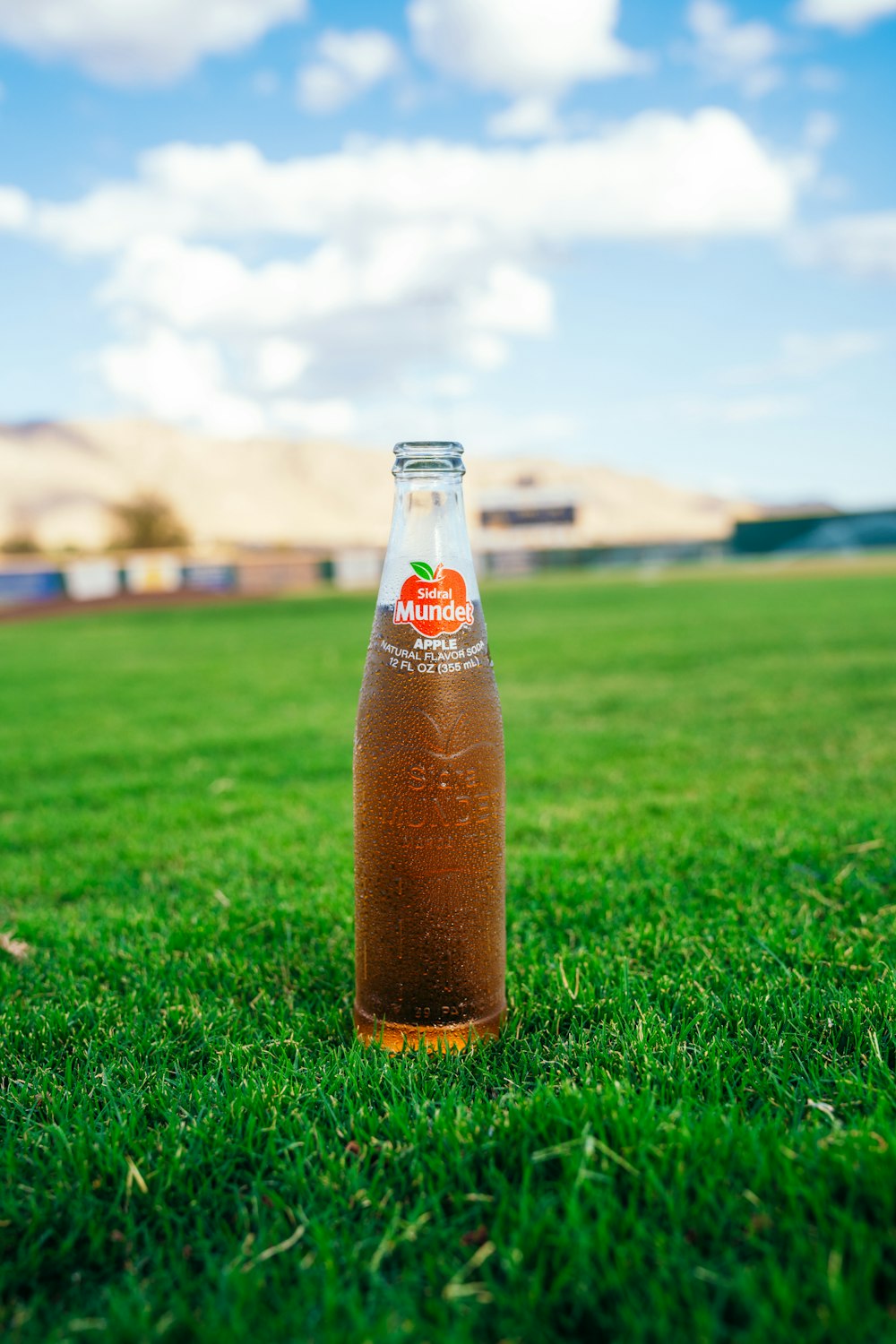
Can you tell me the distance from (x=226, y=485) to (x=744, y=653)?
470ft

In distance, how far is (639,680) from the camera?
33.0ft

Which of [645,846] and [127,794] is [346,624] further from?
[645,846]

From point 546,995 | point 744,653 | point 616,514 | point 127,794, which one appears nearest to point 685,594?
point 744,653

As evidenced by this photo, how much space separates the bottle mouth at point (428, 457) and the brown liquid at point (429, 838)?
0.32m

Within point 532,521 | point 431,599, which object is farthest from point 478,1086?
point 532,521

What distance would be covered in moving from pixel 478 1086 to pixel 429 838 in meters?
0.52

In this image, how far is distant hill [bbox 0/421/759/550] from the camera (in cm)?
12631

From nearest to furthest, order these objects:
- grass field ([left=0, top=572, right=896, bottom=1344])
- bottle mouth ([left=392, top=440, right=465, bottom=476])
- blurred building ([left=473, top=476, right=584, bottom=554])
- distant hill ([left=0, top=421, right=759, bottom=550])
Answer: grass field ([left=0, top=572, right=896, bottom=1344])
bottle mouth ([left=392, top=440, right=465, bottom=476])
blurred building ([left=473, top=476, right=584, bottom=554])
distant hill ([left=0, top=421, right=759, bottom=550])

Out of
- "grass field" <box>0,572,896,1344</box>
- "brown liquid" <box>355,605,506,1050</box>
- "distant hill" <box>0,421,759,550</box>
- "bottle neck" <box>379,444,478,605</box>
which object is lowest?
"grass field" <box>0,572,896,1344</box>

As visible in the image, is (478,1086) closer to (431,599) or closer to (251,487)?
(431,599)

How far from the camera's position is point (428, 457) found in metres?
2.26

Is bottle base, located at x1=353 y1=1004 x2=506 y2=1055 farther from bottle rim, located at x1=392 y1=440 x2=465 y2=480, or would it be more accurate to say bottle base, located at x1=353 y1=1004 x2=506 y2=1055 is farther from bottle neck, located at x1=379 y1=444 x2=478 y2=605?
bottle rim, located at x1=392 y1=440 x2=465 y2=480

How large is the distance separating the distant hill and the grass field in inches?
4079

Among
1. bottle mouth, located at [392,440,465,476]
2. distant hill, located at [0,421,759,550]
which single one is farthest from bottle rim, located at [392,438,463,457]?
distant hill, located at [0,421,759,550]
